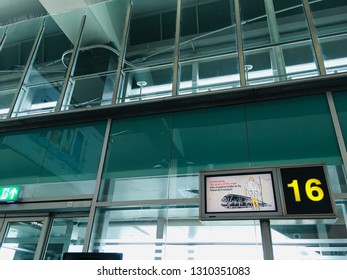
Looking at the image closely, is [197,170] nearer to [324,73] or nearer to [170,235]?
[170,235]

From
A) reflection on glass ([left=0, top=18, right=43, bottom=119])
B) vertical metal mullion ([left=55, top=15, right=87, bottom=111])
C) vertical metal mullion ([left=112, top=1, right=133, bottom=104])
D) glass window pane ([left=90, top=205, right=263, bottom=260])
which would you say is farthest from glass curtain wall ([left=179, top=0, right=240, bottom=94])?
reflection on glass ([left=0, top=18, right=43, bottom=119])

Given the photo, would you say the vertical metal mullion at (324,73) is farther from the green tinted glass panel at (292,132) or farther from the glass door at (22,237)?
the glass door at (22,237)

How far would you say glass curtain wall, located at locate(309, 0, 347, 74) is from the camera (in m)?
3.87

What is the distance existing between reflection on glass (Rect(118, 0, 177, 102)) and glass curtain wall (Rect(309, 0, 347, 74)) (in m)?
2.32

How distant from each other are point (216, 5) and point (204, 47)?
1.14 meters

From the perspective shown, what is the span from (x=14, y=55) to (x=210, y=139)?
4757 millimetres

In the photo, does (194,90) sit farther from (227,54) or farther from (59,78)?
(59,78)

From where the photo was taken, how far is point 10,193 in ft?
13.5

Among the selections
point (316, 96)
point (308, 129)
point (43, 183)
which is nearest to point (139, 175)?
point (43, 183)

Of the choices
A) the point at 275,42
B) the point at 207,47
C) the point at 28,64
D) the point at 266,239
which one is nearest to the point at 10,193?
the point at 28,64

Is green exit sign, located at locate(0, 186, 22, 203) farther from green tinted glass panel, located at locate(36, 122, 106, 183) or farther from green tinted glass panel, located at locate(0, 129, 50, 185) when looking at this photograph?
green tinted glass panel, located at locate(36, 122, 106, 183)

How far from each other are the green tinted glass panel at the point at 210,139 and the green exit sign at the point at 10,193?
2.36m

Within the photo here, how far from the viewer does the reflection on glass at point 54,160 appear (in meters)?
4.03

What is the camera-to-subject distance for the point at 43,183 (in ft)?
13.6
